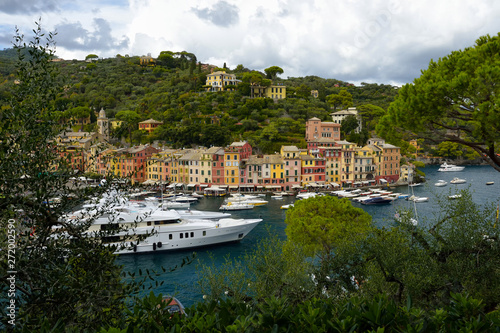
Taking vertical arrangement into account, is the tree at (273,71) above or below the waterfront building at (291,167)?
above

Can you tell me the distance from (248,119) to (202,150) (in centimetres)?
1979

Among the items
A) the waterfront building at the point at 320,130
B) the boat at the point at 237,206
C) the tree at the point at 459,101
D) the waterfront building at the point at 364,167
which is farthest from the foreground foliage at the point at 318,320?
the waterfront building at the point at 320,130

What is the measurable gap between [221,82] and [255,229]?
70762 millimetres

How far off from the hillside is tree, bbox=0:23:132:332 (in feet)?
192

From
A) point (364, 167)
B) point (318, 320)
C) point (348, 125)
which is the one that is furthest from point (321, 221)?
point (348, 125)

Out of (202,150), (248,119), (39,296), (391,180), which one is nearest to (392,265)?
(39,296)

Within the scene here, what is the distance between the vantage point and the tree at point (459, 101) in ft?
31.2

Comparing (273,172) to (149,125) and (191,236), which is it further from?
(149,125)

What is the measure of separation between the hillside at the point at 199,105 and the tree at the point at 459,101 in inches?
2221

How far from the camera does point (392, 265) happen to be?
861 centimetres

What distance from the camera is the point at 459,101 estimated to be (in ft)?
34.1

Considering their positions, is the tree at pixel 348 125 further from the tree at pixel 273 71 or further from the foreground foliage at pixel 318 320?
the foreground foliage at pixel 318 320

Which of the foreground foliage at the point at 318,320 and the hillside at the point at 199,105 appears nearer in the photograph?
the foreground foliage at the point at 318,320

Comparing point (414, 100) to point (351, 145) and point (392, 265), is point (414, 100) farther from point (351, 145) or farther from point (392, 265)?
point (351, 145)
